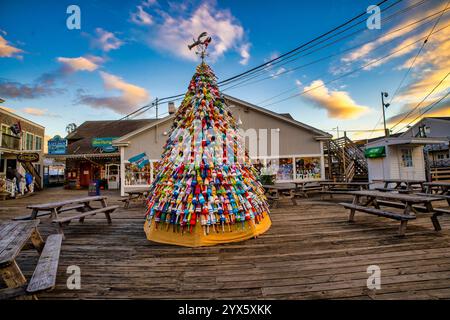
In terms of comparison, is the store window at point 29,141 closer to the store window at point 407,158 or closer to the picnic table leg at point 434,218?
the picnic table leg at point 434,218

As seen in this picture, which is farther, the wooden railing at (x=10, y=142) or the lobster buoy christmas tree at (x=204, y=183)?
the wooden railing at (x=10, y=142)

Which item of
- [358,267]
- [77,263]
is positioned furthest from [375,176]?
[77,263]

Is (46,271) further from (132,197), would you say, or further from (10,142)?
(10,142)

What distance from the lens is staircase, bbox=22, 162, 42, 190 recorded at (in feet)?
60.4

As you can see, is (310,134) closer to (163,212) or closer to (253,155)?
(253,155)

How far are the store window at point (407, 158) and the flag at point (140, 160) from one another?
14949 mm

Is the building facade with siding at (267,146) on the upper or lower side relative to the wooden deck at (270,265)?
upper

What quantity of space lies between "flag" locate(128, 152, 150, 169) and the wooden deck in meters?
8.65

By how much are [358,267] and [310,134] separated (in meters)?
11.1

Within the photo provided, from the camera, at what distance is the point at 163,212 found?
161 inches

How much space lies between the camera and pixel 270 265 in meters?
3.09

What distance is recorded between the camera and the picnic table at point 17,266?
1712 mm

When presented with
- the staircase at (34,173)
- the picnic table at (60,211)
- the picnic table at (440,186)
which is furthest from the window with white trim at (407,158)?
the staircase at (34,173)

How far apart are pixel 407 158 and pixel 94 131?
94.0 feet
